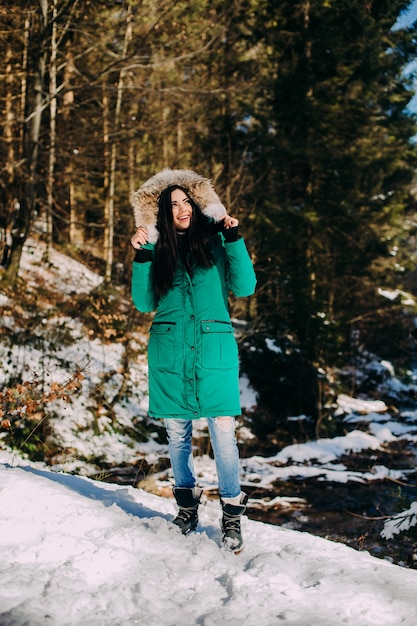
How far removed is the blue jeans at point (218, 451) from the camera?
3.38 metres

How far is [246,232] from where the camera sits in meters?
11.4

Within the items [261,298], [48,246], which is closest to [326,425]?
[261,298]

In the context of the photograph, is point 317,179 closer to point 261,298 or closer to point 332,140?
point 332,140

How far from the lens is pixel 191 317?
11.0ft

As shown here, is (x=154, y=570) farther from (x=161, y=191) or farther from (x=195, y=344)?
(x=161, y=191)

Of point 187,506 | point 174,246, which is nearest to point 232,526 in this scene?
point 187,506

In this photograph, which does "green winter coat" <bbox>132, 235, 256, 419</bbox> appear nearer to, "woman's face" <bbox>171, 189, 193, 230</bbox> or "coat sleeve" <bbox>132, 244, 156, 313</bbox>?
"coat sleeve" <bbox>132, 244, 156, 313</bbox>

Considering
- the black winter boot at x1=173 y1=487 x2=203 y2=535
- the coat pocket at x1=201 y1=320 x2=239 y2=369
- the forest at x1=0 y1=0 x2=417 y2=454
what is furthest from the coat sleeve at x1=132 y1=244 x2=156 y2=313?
the forest at x1=0 y1=0 x2=417 y2=454

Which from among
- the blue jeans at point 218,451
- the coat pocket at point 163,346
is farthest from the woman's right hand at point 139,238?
the blue jeans at point 218,451

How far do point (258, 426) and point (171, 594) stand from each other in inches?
415

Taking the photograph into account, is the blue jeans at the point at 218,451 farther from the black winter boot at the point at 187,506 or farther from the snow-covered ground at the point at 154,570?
the snow-covered ground at the point at 154,570

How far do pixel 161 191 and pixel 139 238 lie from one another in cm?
40

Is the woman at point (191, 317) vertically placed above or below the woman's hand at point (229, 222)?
below

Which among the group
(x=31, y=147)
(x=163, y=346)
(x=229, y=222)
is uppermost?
(x=31, y=147)
